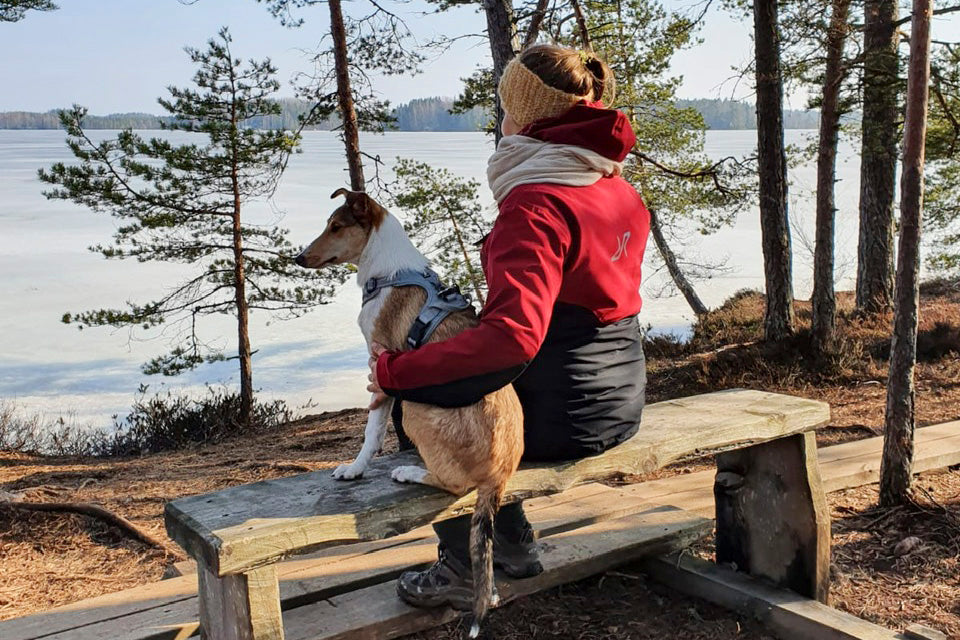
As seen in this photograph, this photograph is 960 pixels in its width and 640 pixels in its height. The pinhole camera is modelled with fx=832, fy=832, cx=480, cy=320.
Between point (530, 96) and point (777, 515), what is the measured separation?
2.25 metres

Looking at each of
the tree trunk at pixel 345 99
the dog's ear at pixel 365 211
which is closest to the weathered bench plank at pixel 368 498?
the dog's ear at pixel 365 211

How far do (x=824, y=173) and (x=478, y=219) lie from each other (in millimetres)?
6415

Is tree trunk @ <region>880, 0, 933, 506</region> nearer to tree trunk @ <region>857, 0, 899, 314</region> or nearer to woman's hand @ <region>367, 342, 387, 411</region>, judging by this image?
woman's hand @ <region>367, 342, 387, 411</region>

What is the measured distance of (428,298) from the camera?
118 inches

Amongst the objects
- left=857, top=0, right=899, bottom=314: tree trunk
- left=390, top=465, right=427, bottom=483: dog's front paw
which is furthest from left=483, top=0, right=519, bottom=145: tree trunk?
left=857, top=0, right=899, bottom=314: tree trunk

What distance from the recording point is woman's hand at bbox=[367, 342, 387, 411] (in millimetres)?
2753

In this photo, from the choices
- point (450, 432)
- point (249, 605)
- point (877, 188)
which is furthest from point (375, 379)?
point (877, 188)

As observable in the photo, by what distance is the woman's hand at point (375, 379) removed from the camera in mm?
2753

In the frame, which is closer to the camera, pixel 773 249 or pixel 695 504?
pixel 695 504

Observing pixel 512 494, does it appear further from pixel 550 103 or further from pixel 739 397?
pixel 739 397

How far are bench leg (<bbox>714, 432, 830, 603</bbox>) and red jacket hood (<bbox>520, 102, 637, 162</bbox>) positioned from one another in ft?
5.71

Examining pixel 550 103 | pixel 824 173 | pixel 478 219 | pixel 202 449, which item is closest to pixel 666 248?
pixel 478 219

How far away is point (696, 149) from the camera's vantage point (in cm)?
1416

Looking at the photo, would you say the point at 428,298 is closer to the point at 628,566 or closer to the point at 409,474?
the point at 409,474
